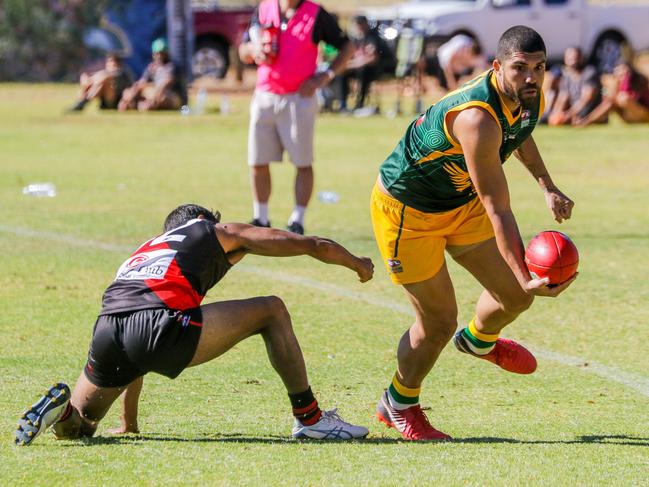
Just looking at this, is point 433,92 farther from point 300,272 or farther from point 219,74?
point 300,272

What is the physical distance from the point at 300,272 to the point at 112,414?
13.8 ft

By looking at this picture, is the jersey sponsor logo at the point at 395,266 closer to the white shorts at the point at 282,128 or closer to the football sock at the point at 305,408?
the football sock at the point at 305,408

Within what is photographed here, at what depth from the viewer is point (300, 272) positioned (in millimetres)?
10539

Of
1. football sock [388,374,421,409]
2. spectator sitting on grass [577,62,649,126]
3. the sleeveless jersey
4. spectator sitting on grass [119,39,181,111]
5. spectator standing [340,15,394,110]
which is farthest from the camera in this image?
spectator sitting on grass [119,39,181,111]

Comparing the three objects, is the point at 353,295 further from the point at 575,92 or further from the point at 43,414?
the point at 575,92

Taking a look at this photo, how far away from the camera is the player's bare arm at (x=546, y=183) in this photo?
21.1 feet

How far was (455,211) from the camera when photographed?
20.2 feet

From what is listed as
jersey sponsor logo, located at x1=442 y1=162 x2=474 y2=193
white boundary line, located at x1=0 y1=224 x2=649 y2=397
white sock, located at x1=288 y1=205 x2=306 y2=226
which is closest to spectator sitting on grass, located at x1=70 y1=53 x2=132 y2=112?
white boundary line, located at x1=0 y1=224 x2=649 y2=397

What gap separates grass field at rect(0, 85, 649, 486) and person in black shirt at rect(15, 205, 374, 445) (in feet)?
0.61

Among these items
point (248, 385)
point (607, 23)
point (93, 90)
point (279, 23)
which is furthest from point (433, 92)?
point (248, 385)

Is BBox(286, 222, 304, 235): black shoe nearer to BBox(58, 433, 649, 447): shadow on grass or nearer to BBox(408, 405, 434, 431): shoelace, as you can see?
BBox(408, 405, 434, 431): shoelace

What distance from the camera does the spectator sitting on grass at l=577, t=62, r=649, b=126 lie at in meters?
22.7

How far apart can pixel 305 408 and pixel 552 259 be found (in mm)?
1378

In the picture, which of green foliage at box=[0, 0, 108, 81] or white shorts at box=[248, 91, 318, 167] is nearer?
white shorts at box=[248, 91, 318, 167]
